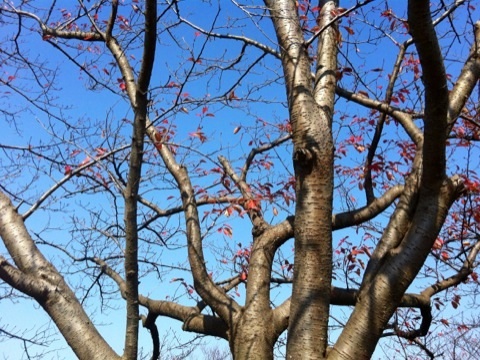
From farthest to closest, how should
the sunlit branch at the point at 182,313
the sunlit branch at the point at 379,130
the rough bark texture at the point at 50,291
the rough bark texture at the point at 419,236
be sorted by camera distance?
the sunlit branch at the point at 379,130
the sunlit branch at the point at 182,313
the rough bark texture at the point at 50,291
the rough bark texture at the point at 419,236

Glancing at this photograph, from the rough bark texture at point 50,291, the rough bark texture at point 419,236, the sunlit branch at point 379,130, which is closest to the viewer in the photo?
the rough bark texture at point 419,236

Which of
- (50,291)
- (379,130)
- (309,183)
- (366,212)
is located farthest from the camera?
(379,130)

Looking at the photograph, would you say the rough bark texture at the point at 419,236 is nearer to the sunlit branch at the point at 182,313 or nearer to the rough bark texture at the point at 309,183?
the rough bark texture at the point at 309,183

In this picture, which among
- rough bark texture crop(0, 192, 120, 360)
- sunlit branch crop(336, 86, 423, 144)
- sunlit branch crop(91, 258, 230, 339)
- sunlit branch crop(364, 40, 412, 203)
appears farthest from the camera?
sunlit branch crop(364, 40, 412, 203)

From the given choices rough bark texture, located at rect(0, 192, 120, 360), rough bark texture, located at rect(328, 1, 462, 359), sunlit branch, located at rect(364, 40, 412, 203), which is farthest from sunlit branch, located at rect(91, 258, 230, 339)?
sunlit branch, located at rect(364, 40, 412, 203)

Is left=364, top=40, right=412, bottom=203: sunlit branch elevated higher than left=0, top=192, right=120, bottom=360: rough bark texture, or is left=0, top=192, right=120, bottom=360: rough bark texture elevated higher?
left=364, top=40, right=412, bottom=203: sunlit branch

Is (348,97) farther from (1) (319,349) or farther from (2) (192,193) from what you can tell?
(1) (319,349)

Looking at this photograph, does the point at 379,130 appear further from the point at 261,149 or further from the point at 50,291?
the point at 50,291

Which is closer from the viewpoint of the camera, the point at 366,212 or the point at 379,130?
the point at 366,212

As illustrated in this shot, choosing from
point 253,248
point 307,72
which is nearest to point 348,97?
point 307,72

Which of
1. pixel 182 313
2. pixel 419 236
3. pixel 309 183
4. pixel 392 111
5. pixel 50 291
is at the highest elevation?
pixel 392 111

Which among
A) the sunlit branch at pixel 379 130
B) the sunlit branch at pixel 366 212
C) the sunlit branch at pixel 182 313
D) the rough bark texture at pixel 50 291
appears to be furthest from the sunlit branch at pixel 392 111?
the rough bark texture at pixel 50 291

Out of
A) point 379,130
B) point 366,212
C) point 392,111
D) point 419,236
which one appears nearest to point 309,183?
point 419,236

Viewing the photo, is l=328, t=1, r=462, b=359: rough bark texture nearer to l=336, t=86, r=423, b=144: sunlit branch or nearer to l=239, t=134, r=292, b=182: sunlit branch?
l=336, t=86, r=423, b=144: sunlit branch
